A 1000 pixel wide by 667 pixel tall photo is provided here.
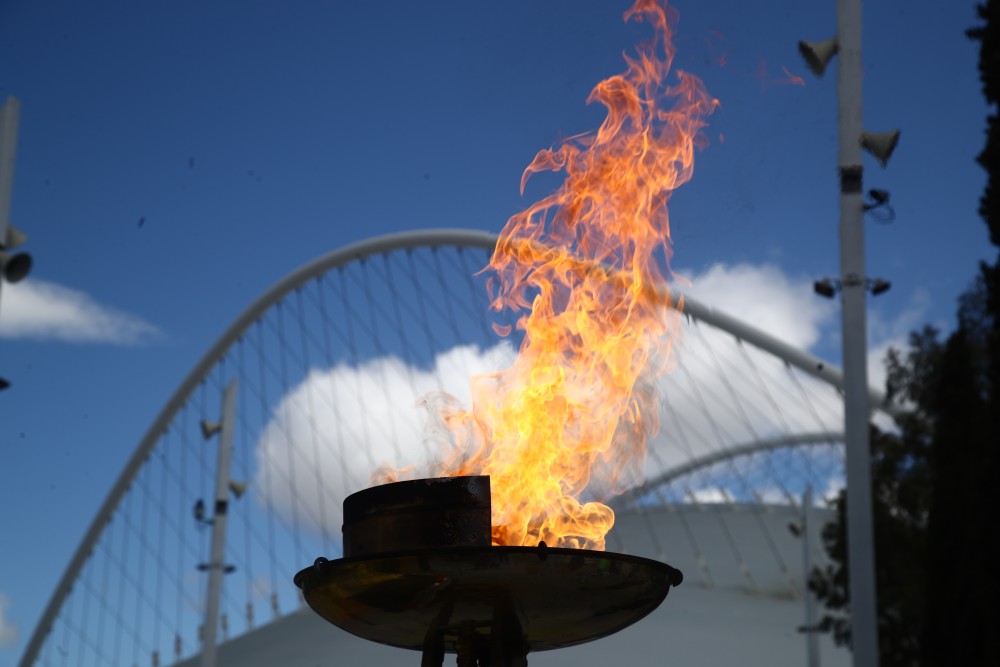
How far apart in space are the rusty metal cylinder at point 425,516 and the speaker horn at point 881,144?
20.0 feet

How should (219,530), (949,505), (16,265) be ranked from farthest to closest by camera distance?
(219,530), (949,505), (16,265)

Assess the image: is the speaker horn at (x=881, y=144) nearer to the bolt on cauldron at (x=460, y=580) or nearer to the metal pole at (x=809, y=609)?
the bolt on cauldron at (x=460, y=580)

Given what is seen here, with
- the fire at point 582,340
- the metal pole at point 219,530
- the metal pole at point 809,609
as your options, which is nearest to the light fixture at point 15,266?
the fire at point 582,340

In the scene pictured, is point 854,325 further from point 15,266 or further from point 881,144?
point 15,266

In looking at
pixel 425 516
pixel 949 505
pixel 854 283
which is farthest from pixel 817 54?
pixel 949 505

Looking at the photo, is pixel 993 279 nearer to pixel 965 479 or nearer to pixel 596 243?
pixel 965 479

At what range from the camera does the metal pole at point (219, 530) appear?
63.1 ft

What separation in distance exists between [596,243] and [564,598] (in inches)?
92.3

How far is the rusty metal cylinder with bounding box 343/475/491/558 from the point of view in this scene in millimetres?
4883

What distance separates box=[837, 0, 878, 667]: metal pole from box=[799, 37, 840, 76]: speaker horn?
123 millimetres

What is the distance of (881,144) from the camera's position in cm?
1015

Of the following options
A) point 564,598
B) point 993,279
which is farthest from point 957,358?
point 564,598

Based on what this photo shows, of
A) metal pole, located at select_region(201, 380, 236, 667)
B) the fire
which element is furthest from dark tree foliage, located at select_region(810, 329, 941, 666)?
the fire

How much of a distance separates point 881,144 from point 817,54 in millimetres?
911
